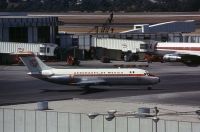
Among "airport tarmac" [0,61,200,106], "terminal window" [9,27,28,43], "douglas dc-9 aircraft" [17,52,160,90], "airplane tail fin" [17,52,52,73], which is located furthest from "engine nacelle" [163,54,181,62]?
"airplane tail fin" [17,52,52,73]

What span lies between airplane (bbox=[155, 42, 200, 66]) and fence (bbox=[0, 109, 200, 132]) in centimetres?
7718

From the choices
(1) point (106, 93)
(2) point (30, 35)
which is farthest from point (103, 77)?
(2) point (30, 35)

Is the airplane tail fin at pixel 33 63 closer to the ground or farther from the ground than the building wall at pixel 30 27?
closer to the ground

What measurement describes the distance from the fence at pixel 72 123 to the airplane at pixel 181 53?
77.2m

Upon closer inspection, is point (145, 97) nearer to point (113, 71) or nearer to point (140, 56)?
point (113, 71)

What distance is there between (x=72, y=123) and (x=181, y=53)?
8104 centimetres

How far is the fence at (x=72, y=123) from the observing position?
38875 millimetres

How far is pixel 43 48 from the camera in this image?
122188mm

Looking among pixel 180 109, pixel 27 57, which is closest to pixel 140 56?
pixel 27 57

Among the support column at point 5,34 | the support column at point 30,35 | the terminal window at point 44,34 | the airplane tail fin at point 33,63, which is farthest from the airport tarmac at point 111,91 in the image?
the terminal window at point 44,34

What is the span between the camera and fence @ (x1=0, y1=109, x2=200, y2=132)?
1531 inches

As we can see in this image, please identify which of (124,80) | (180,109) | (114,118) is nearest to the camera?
(114,118)

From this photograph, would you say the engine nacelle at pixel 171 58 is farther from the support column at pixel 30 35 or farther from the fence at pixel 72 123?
→ the fence at pixel 72 123

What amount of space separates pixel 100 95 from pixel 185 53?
147 ft
